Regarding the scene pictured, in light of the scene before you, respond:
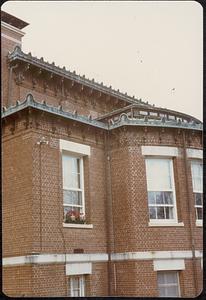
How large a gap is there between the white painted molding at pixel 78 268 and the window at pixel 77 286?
25cm

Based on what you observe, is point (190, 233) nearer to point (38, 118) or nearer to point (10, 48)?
point (38, 118)

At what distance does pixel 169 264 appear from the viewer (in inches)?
527

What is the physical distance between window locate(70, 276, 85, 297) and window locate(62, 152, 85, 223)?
1.61 meters

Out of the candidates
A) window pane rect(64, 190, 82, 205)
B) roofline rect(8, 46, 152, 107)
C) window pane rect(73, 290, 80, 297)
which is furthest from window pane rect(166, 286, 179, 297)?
roofline rect(8, 46, 152, 107)

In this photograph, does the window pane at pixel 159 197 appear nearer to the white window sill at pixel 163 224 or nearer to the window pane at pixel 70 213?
the white window sill at pixel 163 224

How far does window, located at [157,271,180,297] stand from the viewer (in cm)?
1327

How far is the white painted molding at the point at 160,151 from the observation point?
14.2m

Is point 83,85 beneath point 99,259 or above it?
above

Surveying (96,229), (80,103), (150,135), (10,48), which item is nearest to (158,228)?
(96,229)

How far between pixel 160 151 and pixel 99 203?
252 centimetres

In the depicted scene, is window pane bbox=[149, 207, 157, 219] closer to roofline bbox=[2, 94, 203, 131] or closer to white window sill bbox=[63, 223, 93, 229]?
white window sill bbox=[63, 223, 93, 229]

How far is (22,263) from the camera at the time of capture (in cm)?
1195

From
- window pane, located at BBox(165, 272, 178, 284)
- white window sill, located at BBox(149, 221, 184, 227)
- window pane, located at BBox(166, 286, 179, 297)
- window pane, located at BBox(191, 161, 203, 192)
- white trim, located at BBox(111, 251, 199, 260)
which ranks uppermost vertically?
window pane, located at BBox(191, 161, 203, 192)

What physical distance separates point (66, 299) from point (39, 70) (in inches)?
366
